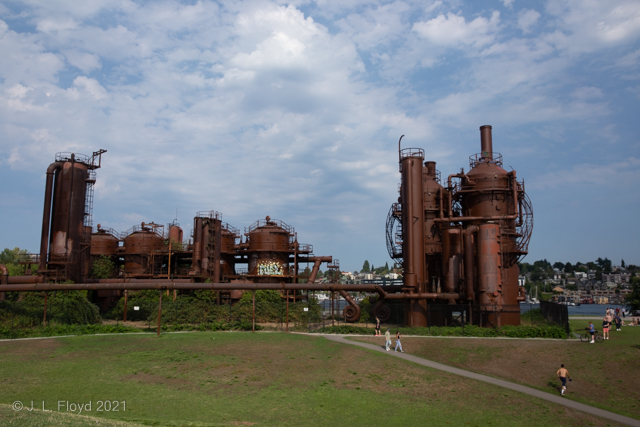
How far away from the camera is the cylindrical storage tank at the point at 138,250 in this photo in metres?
63.6

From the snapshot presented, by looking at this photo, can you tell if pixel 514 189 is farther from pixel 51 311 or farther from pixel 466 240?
pixel 51 311

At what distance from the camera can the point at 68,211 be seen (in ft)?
178

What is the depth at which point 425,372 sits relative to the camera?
25281 millimetres

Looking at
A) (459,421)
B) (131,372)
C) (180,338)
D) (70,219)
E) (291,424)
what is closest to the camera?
(291,424)

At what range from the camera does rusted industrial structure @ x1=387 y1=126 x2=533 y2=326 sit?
42.4m

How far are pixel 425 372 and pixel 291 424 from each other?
35.5 ft

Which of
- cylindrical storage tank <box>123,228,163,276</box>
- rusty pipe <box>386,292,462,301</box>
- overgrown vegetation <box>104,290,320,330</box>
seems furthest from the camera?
cylindrical storage tank <box>123,228,163,276</box>

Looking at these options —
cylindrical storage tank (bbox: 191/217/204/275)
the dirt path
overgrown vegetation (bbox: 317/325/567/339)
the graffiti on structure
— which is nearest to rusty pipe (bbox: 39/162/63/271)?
cylindrical storage tank (bbox: 191/217/204/275)

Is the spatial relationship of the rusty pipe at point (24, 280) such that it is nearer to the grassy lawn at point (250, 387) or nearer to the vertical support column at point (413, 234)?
the grassy lawn at point (250, 387)

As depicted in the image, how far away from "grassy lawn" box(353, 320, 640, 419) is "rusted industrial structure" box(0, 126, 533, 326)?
8.15 metres

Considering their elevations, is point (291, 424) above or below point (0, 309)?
below

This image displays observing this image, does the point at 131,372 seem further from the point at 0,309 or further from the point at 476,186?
the point at 476,186

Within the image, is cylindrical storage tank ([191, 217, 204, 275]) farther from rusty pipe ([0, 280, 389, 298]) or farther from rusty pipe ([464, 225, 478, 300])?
rusty pipe ([464, 225, 478, 300])

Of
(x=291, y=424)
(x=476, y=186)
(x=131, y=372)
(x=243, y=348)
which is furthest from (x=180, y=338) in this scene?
(x=476, y=186)
